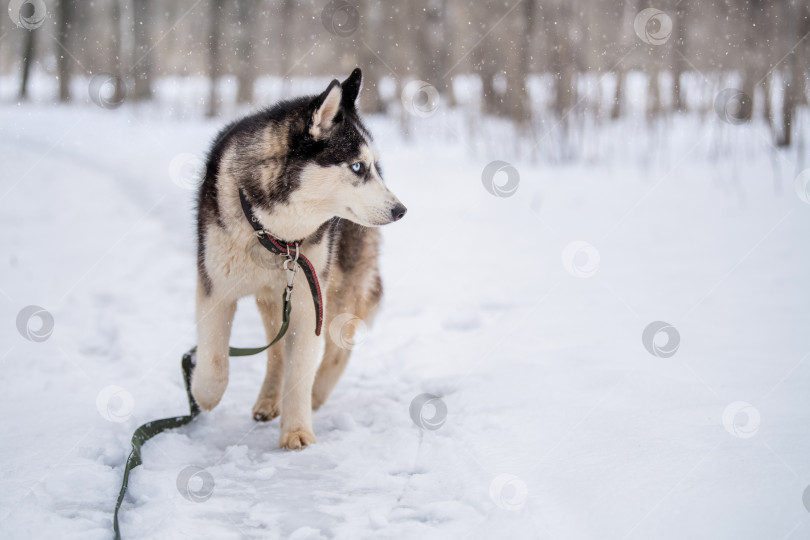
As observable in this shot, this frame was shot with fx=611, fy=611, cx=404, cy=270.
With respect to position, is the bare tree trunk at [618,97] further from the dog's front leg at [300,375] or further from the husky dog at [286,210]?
the dog's front leg at [300,375]

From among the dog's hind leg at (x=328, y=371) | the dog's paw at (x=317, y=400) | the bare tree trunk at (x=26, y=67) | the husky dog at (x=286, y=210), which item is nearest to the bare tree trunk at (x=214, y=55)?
the bare tree trunk at (x=26, y=67)

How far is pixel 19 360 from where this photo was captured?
325 centimetres

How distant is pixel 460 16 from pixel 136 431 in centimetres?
1402

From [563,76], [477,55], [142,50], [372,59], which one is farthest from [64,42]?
[563,76]

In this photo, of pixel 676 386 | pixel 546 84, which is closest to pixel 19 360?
pixel 676 386

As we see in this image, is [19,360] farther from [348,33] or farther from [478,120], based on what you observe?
[348,33]

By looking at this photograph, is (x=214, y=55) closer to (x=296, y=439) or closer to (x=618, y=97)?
(x=618, y=97)
